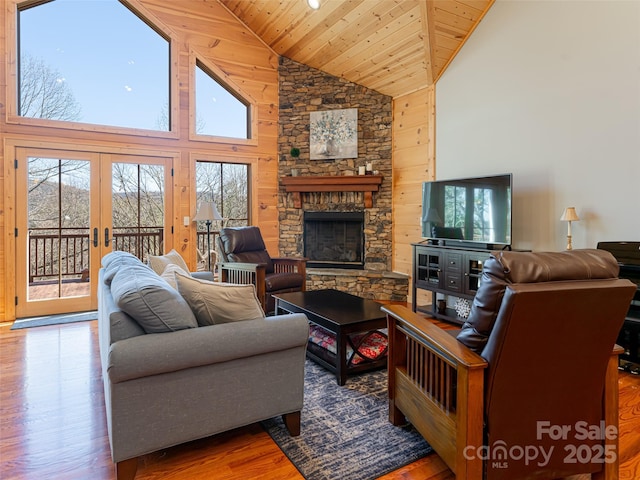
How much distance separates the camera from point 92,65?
16.0ft

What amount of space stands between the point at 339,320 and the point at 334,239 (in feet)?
11.1

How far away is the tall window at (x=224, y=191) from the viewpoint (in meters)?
5.59

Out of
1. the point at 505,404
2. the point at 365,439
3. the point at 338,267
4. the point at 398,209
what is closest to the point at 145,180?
the point at 338,267

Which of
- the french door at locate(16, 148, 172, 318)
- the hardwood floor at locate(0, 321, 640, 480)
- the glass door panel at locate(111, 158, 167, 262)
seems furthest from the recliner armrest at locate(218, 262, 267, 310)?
the hardwood floor at locate(0, 321, 640, 480)

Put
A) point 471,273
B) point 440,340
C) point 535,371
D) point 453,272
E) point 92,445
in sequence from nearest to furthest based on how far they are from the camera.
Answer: point 535,371
point 440,340
point 92,445
point 471,273
point 453,272

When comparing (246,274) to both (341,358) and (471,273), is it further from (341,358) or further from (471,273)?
(471,273)

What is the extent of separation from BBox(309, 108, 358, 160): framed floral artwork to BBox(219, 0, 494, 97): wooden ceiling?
573 millimetres

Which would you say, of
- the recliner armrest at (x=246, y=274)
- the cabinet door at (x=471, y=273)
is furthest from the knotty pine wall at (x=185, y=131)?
the cabinet door at (x=471, y=273)

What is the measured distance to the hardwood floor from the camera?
1.77m

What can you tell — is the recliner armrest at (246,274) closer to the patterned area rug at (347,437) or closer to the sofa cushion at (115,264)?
the sofa cushion at (115,264)

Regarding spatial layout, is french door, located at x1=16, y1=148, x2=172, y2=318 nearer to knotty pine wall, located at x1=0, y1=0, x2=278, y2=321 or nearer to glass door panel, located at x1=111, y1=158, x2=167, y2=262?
glass door panel, located at x1=111, y1=158, x2=167, y2=262

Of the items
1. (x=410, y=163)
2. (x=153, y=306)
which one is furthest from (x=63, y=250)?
(x=410, y=163)

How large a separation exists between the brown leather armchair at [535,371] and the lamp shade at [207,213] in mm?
4103

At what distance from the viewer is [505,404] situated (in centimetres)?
146
